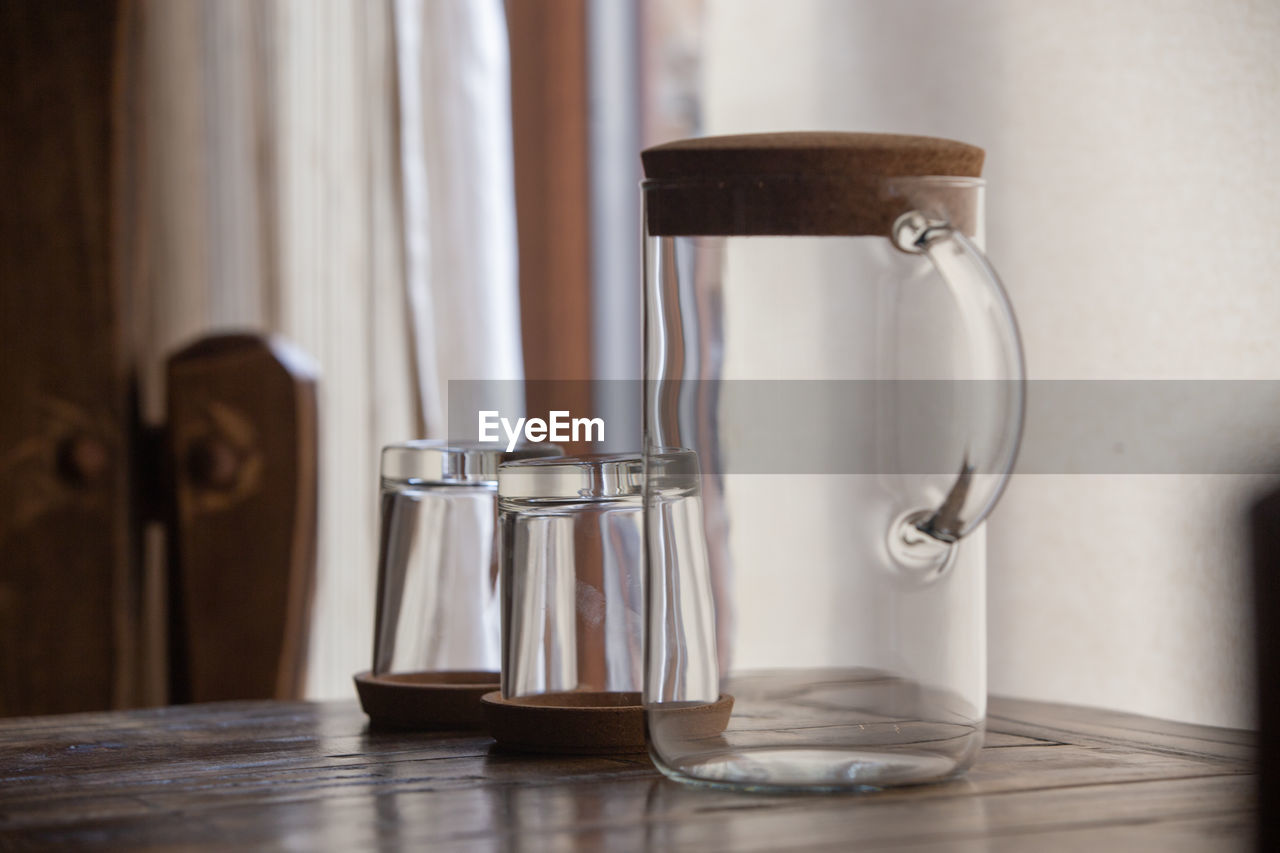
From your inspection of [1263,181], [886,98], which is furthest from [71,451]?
[1263,181]

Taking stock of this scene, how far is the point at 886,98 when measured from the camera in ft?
4.74

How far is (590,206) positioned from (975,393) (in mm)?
1411

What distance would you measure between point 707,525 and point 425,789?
17cm

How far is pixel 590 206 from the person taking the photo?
1920mm

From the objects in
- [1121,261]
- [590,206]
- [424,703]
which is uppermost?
[590,206]

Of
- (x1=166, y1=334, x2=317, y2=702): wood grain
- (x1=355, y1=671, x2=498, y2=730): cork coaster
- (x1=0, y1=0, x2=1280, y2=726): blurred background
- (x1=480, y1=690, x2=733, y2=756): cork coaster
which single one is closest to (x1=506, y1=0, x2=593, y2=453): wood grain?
(x1=0, y1=0, x2=1280, y2=726): blurred background

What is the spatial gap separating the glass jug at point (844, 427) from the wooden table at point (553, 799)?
0.12ft

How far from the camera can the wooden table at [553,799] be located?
0.49 m

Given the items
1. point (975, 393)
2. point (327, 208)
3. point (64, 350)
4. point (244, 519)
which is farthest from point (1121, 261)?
point (327, 208)

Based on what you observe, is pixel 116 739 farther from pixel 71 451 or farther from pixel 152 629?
pixel 152 629

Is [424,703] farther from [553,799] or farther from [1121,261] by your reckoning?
[1121,261]

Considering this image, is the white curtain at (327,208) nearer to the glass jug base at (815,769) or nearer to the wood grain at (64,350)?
the wood grain at (64,350)

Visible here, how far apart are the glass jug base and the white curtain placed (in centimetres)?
138

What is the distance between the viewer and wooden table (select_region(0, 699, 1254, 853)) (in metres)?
0.49
